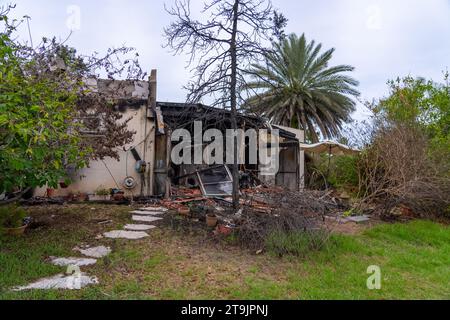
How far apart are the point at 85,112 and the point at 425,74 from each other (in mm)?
14195

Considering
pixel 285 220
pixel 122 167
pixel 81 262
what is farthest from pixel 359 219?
pixel 122 167

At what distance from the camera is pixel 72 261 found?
13.7 feet

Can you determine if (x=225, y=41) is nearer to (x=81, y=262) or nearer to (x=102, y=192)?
(x=81, y=262)

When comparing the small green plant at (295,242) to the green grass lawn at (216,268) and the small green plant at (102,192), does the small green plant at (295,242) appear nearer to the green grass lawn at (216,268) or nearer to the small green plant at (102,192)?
the green grass lawn at (216,268)

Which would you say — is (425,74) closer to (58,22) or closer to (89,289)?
(58,22)

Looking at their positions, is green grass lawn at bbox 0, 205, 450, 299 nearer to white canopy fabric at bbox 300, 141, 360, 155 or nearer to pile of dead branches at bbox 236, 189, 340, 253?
pile of dead branches at bbox 236, 189, 340, 253

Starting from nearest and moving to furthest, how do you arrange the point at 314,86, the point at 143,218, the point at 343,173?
the point at 143,218 → the point at 343,173 → the point at 314,86

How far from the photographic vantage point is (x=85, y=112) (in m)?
7.98

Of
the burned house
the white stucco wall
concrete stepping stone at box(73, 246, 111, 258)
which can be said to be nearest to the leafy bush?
the burned house

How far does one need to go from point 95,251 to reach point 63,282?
3.68 feet

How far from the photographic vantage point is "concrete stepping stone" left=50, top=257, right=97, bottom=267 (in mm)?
4059

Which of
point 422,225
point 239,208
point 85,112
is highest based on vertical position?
point 85,112
